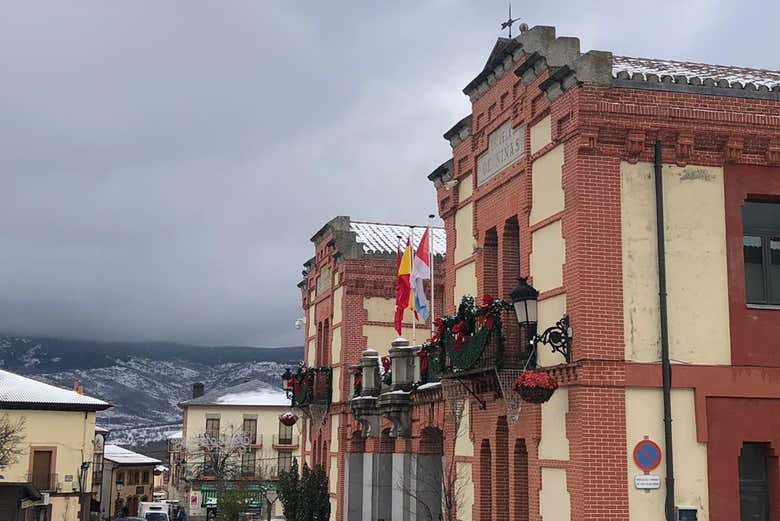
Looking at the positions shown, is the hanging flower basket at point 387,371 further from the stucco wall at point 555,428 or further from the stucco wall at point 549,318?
the stucco wall at point 555,428

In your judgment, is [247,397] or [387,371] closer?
[387,371]

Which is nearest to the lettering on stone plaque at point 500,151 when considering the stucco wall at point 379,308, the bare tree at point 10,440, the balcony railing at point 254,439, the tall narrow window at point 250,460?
the stucco wall at point 379,308

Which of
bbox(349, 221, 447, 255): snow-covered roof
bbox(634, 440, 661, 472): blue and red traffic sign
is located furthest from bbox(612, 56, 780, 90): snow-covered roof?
bbox(349, 221, 447, 255): snow-covered roof

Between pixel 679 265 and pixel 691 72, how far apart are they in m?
4.27

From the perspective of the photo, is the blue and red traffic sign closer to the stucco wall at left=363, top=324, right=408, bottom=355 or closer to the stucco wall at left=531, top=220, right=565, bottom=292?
the stucco wall at left=531, top=220, right=565, bottom=292

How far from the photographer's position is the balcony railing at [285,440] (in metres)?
83.3

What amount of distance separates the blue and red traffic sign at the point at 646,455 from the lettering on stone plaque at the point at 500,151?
6.06 m

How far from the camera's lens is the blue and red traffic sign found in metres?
15.7

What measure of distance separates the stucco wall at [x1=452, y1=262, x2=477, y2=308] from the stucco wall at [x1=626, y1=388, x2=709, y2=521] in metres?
6.15

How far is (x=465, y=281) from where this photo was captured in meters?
22.2

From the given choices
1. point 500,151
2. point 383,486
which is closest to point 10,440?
point 383,486

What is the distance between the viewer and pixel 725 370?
53.4 feet

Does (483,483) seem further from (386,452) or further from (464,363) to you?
(386,452)

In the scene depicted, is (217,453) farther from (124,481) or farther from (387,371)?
(387,371)
